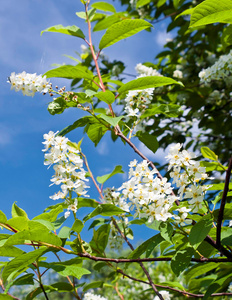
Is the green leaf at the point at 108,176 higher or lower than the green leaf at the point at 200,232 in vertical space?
higher

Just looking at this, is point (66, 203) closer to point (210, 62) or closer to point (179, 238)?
point (179, 238)

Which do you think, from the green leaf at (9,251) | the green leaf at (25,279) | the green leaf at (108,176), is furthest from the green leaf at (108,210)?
the green leaf at (108,176)

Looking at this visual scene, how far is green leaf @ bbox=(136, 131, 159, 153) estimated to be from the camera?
197 cm

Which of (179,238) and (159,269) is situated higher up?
(159,269)

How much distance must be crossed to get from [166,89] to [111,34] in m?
2.48

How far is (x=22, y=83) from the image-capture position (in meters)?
2.06

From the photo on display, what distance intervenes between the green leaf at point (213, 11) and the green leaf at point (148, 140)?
753 mm

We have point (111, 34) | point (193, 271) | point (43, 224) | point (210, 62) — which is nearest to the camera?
point (43, 224)

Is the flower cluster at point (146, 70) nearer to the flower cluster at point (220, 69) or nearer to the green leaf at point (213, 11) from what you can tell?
the flower cluster at point (220, 69)

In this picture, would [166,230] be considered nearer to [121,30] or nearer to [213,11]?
[213,11]

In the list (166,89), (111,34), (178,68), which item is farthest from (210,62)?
(111,34)

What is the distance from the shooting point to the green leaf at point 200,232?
3.98 feet

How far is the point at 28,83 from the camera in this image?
2.05 m

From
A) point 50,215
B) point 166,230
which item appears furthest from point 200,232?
point 50,215
